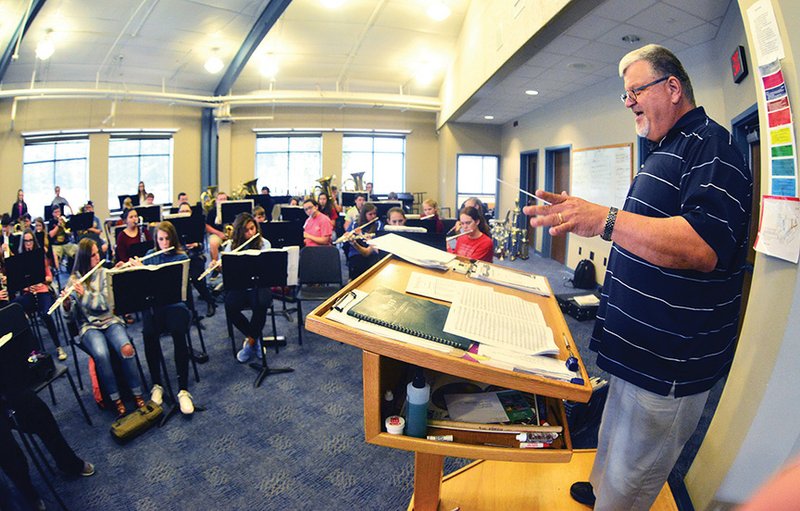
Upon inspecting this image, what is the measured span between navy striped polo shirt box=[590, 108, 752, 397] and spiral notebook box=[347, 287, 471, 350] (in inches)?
22.9

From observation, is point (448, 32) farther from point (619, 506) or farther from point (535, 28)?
point (619, 506)

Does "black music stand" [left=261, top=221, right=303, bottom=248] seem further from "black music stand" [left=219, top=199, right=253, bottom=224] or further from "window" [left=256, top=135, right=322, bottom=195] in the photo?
"window" [left=256, top=135, right=322, bottom=195]

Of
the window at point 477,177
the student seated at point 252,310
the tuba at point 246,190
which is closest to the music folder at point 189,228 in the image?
the student seated at point 252,310

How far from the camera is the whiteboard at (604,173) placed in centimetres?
589

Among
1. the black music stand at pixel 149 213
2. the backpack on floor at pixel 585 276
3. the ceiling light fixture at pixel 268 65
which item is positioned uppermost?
the ceiling light fixture at pixel 268 65

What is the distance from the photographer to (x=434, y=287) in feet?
4.50

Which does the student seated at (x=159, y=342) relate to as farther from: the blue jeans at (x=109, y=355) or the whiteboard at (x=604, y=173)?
the whiteboard at (x=604, y=173)

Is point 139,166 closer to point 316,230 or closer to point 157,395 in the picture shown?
point 316,230

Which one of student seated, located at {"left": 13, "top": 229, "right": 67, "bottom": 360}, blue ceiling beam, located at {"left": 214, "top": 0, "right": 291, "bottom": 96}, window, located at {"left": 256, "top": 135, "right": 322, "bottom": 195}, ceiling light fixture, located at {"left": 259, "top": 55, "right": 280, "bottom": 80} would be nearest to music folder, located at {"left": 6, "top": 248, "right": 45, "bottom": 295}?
student seated, located at {"left": 13, "top": 229, "right": 67, "bottom": 360}

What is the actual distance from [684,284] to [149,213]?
7.18m

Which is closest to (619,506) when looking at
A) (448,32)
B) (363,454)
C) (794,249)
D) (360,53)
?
(794,249)

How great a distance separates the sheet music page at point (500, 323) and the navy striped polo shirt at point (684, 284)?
0.96ft

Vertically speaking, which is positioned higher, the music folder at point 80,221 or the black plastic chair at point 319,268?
the music folder at point 80,221

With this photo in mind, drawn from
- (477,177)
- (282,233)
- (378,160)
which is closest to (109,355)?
(282,233)
